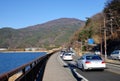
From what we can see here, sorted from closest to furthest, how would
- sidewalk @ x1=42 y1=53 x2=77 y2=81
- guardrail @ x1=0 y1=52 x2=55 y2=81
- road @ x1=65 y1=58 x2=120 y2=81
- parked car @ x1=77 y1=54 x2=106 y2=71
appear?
guardrail @ x1=0 y1=52 x2=55 y2=81, road @ x1=65 y1=58 x2=120 y2=81, sidewalk @ x1=42 y1=53 x2=77 y2=81, parked car @ x1=77 y1=54 x2=106 y2=71

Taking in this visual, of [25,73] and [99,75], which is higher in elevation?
[25,73]

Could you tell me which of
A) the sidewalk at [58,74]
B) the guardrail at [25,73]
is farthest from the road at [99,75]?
the guardrail at [25,73]

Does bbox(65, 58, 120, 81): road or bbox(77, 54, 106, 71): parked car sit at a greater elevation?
bbox(77, 54, 106, 71): parked car

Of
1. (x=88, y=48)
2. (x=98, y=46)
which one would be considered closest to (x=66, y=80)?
(x=98, y=46)

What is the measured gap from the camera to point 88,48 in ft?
470

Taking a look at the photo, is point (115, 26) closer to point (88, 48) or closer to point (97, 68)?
point (88, 48)

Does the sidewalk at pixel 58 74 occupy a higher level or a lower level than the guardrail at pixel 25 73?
lower

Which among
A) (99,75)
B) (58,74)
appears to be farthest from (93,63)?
(99,75)

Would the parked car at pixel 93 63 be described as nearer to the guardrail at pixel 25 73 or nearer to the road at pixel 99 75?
the road at pixel 99 75

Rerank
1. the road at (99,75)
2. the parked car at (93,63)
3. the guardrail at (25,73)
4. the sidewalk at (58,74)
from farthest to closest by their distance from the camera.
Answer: the parked car at (93,63) < the sidewalk at (58,74) < the road at (99,75) < the guardrail at (25,73)

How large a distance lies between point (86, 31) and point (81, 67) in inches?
5046

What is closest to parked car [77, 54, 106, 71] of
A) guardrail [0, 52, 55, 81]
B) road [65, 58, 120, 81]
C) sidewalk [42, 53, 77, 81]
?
road [65, 58, 120, 81]

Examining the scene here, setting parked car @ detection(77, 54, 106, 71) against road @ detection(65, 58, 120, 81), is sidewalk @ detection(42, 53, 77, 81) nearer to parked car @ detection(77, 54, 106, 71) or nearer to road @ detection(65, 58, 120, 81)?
road @ detection(65, 58, 120, 81)

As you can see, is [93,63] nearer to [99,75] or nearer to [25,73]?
[99,75]
